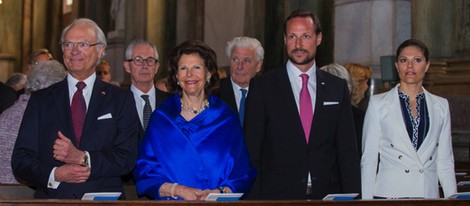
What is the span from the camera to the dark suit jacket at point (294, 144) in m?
5.62

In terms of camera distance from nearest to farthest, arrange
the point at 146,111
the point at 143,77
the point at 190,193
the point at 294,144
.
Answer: the point at 190,193 < the point at 294,144 < the point at 146,111 < the point at 143,77

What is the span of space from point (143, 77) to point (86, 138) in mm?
2074

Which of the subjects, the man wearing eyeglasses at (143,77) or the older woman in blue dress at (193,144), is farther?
the man wearing eyeglasses at (143,77)

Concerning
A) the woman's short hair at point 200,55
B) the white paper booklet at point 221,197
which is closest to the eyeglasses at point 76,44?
the woman's short hair at point 200,55

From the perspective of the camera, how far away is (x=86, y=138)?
512 centimetres

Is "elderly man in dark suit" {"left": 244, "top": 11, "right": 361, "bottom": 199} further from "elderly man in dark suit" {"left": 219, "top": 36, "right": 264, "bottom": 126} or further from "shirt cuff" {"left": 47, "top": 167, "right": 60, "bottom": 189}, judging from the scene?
"elderly man in dark suit" {"left": 219, "top": 36, "right": 264, "bottom": 126}

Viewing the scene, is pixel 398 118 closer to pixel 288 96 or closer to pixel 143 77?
pixel 288 96

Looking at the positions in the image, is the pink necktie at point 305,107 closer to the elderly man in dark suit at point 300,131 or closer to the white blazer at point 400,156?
the elderly man in dark suit at point 300,131

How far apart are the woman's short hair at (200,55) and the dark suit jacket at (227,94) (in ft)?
5.62

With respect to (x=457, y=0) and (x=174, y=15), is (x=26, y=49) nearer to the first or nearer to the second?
(x=174, y=15)

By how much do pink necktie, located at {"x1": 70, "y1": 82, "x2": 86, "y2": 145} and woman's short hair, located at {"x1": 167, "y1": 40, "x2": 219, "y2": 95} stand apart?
497 millimetres

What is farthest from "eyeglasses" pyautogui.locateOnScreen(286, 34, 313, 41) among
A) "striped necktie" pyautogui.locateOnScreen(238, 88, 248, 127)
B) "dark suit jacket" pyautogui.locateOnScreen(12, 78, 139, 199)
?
"striped necktie" pyautogui.locateOnScreen(238, 88, 248, 127)

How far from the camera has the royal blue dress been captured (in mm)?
5074

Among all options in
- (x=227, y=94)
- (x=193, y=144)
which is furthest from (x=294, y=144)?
(x=227, y=94)
